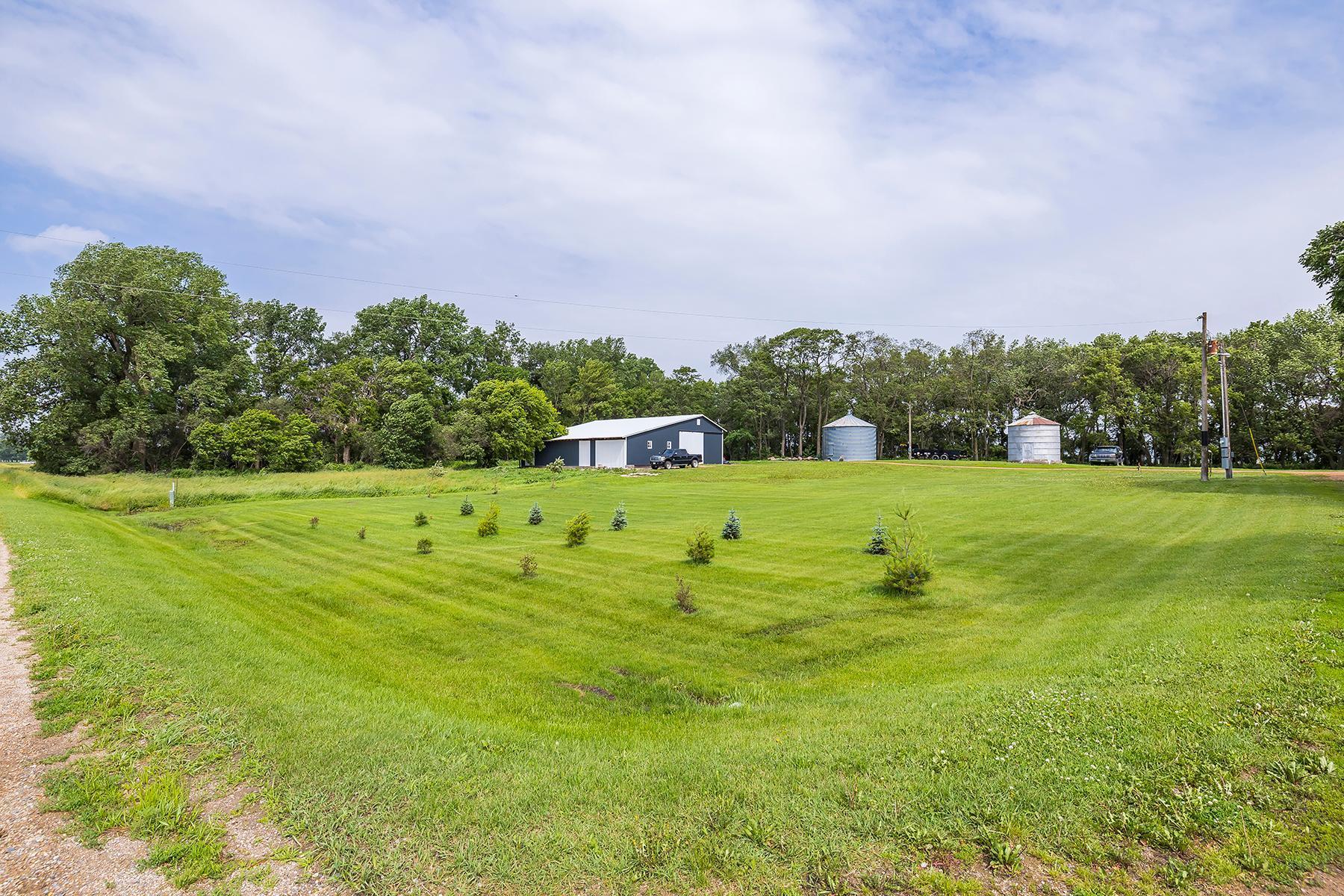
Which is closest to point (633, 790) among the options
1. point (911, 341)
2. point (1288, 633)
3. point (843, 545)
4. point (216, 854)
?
point (216, 854)

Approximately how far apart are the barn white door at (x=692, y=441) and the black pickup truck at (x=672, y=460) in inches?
131

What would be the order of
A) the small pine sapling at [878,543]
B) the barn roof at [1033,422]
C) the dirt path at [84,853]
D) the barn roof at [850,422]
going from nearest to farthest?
the dirt path at [84,853]
the small pine sapling at [878,543]
the barn roof at [1033,422]
the barn roof at [850,422]

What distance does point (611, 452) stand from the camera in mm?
48938

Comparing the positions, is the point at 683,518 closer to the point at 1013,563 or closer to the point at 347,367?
the point at 1013,563

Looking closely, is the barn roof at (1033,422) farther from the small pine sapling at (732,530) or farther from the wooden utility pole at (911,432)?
the small pine sapling at (732,530)

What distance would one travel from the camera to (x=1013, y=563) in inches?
→ 493

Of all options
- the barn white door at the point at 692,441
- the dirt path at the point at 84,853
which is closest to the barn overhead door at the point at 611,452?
the barn white door at the point at 692,441

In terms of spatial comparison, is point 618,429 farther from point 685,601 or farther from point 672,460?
point 685,601

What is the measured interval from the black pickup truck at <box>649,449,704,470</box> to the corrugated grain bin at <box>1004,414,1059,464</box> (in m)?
31.7

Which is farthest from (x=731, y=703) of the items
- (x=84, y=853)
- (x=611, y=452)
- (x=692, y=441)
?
(x=692, y=441)

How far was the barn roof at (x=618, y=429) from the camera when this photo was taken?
48.9 meters

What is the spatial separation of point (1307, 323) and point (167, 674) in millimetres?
68666

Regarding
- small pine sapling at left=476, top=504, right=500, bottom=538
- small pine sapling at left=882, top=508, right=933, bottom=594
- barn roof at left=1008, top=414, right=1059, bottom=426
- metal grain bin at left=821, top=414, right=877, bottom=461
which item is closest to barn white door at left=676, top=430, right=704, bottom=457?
metal grain bin at left=821, top=414, right=877, bottom=461

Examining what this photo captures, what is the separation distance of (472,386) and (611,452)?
26286 millimetres
